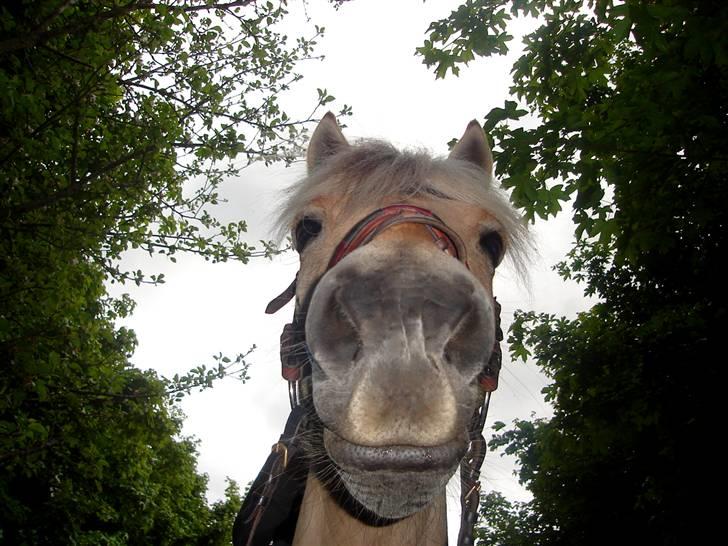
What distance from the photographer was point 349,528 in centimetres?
178

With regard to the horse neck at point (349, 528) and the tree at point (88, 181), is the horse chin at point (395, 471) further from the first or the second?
the tree at point (88, 181)

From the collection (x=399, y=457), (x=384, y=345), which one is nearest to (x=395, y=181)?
(x=384, y=345)

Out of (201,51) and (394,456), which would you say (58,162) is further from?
(394,456)

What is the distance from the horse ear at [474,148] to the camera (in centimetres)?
279

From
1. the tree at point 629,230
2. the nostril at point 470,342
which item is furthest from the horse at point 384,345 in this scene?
the tree at point 629,230

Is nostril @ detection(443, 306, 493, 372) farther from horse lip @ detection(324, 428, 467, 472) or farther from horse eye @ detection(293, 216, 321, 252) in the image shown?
horse eye @ detection(293, 216, 321, 252)

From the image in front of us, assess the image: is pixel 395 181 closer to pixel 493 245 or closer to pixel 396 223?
pixel 396 223

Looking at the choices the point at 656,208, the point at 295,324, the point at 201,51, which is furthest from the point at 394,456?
the point at 201,51

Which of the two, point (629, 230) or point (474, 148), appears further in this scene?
point (629, 230)

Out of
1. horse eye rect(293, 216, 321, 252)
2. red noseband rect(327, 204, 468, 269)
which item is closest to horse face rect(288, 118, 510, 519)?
red noseband rect(327, 204, 468, 269)

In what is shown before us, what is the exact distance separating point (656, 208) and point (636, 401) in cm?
359

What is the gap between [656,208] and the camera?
4.42 m

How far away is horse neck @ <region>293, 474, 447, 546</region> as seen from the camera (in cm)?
177

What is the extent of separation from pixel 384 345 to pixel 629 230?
3.92m
